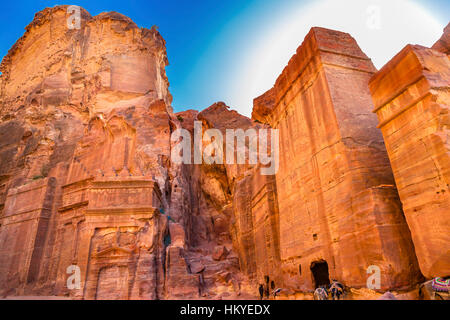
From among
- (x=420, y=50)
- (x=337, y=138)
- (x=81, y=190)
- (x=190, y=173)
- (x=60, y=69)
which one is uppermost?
(x=60, y=69)

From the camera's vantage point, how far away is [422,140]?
15.7 ft

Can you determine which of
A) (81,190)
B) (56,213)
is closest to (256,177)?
(81,190)

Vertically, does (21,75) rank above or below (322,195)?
above

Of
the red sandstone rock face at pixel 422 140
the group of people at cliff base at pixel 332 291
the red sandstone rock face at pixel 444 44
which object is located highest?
the red sandstone rock face at pixel 444 44

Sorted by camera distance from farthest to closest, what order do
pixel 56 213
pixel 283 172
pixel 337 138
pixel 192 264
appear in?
pixel 56 213
pixel 192 264
pixel 283 172
pixel 337 138

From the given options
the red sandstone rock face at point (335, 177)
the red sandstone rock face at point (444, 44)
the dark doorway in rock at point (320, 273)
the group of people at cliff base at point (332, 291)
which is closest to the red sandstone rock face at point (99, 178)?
the dark doorway in rock at point (320, 273)

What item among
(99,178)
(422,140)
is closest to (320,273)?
(422,140)

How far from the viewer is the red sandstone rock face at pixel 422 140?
14.4 feet

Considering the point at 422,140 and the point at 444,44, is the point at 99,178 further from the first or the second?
the point at 444,44

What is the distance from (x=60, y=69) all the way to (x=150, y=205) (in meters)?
20.6

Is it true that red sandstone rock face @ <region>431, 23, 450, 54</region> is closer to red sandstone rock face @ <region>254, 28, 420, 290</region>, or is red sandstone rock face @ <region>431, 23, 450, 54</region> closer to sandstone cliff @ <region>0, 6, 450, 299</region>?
sandstone cliff @ <region>0, 6, 450, 299</region>

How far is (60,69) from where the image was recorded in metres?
27.2

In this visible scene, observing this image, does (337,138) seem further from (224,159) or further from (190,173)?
(190,173)

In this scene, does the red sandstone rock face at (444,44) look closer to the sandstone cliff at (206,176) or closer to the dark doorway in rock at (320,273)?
the sandstone cliff at (206,176)
